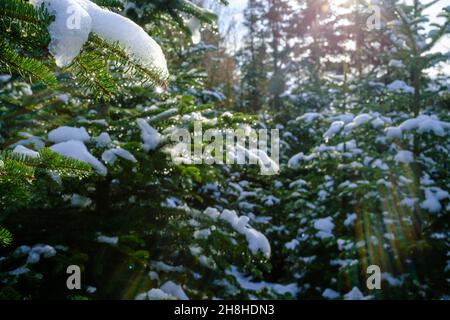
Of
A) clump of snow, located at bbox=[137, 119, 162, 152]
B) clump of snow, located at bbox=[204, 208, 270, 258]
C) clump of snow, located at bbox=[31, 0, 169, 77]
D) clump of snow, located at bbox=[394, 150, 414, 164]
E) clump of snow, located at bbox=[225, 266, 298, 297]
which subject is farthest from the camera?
clump of snow, located at bbox=[225, 266, 298, 297]

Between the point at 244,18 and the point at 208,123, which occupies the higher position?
the point at 244,18

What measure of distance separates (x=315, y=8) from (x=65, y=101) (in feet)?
65.5

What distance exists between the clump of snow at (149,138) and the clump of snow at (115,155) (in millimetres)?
263

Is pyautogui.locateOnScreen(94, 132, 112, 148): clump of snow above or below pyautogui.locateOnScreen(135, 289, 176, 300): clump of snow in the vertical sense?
above

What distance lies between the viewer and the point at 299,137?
12.6 meters

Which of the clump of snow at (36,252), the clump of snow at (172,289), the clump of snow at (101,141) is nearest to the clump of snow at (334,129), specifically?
the clump of snow at (172,289)

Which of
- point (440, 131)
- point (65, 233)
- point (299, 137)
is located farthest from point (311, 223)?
point (299, 137)

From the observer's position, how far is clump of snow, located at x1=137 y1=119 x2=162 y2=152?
3.37 meters

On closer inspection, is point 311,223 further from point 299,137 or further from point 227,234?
point 299,137

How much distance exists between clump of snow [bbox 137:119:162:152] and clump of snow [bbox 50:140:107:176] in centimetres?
59

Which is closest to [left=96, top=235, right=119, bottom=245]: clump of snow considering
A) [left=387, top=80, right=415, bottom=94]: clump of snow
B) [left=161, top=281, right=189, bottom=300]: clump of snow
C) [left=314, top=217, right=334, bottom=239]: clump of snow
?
[left=161, top=281, right=189, bottom=300]: clump of snow

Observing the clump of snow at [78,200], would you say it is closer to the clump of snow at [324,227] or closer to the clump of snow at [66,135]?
the clump of snow at [66,135]

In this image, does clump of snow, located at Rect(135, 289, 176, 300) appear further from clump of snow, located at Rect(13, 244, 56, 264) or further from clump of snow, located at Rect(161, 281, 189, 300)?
clump of snow, located at Rect(13, 244, 56, 264)

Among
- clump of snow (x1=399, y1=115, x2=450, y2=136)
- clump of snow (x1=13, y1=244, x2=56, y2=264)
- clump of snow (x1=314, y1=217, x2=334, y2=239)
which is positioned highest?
clump of snow (x1=399, y1=115, x2=450, y2=136)
